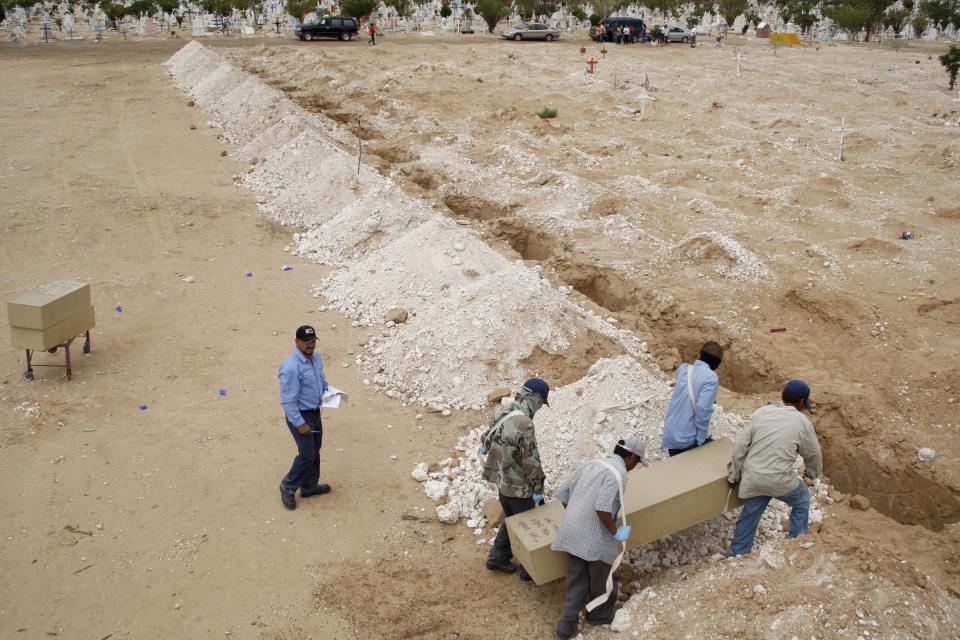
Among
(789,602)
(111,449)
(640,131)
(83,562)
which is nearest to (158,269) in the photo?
(111,449)

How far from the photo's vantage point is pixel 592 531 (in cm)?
426

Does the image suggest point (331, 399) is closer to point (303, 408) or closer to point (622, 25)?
point (303, 408)

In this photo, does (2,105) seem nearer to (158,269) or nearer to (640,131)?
(158,269)

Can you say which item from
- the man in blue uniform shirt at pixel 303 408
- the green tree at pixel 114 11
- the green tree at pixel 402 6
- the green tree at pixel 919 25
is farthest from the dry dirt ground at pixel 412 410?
the green tree at pixel 402 6

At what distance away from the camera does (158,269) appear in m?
10.5

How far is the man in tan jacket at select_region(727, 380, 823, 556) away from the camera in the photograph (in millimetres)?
4660

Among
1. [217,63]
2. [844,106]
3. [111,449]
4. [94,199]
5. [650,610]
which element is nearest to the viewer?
[650,610]

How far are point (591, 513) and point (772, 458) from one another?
54.1 inches

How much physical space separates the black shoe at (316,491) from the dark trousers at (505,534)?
1628 millimetres

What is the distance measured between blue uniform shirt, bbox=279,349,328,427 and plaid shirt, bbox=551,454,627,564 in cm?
231

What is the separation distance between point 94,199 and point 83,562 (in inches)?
377

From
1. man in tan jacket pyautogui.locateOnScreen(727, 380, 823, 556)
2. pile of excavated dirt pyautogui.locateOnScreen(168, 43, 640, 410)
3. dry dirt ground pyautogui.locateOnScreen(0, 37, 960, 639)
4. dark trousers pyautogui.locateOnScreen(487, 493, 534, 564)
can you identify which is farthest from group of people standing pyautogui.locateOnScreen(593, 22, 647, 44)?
dark trousers pyautogui.locateOnScreen(487, 493, 534, 564)

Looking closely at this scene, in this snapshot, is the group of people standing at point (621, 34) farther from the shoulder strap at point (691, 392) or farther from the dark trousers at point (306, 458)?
the dark trousers at point (306, 458)

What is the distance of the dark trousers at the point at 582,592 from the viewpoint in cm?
439
